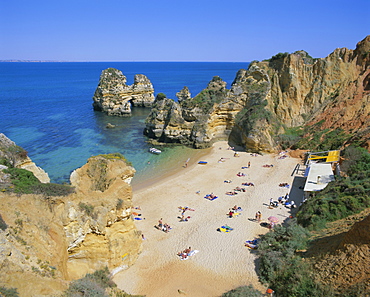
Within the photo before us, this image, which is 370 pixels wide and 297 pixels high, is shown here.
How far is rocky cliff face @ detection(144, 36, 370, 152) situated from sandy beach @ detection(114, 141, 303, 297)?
557 cm

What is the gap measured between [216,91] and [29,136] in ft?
90.6

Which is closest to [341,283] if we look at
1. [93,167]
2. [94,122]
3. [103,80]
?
[93,167]

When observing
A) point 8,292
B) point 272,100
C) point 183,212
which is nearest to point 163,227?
point 183,212

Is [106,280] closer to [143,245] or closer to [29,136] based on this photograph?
[143,245]

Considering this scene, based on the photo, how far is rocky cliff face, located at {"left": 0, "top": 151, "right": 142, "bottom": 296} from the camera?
865cm

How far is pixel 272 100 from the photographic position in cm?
3969

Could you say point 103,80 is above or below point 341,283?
above

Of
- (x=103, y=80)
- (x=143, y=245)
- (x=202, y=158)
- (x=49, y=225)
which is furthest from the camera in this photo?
(x=103, y=80)

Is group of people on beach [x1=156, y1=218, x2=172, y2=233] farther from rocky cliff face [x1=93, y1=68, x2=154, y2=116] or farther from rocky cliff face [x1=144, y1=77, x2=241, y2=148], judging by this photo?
rocky cliff face [x1=93, y1=68, x2=154, y2=116]

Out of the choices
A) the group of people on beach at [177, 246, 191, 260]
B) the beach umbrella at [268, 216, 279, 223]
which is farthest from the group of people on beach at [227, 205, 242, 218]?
the group of people on beach at [177, 246, 191, 260]

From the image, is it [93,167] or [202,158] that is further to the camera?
[202,158]

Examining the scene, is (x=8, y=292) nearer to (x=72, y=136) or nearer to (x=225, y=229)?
(x=225, y=229)

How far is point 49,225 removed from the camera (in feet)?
36.3

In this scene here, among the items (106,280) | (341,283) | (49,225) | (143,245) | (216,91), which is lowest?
(143,245)
